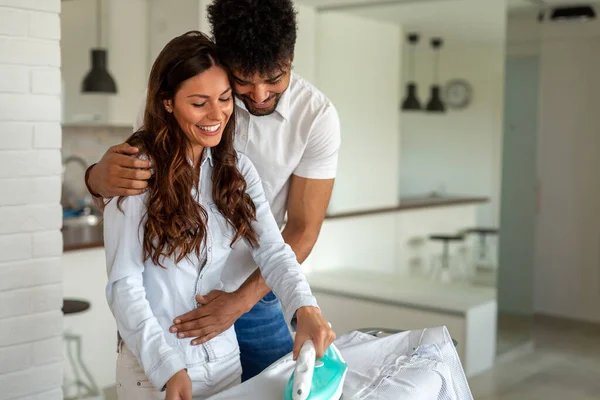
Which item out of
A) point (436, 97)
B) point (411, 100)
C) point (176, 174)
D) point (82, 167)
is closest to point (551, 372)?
point (411, 100)

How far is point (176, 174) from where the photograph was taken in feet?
5.14

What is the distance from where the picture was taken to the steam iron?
1389 mm

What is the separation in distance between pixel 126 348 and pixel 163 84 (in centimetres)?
53

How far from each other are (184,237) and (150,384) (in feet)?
0.98

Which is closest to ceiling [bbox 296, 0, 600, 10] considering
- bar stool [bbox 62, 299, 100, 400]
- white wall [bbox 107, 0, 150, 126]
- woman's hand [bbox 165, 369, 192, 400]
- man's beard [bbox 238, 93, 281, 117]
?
white wall [bbox 107, 0, 150, 126]

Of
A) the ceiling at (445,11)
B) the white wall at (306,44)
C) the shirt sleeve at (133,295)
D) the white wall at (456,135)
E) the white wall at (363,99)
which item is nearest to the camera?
the shirt sleeve at (133,295)

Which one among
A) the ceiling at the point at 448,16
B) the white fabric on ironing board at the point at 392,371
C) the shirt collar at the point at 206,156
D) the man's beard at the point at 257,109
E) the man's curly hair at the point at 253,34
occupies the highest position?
the ceiling at the point at 448,16

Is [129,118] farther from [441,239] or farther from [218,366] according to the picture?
[218,366]

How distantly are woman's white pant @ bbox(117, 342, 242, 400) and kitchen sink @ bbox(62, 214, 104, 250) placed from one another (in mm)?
2211

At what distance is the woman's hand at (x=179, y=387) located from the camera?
1.48 metres

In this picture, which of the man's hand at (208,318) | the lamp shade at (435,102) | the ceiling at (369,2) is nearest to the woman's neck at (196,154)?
the man's hand at (208,318)

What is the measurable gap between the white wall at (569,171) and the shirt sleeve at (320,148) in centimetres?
469

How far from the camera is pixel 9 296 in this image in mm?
2271

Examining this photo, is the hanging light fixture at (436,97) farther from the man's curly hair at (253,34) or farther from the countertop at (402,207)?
the man's curly hair at (253,34)
